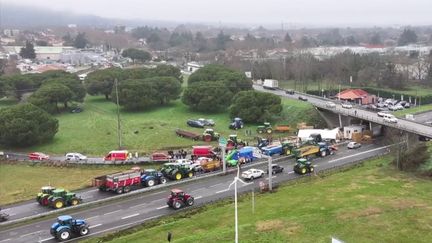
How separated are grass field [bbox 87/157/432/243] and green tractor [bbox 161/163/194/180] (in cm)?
788

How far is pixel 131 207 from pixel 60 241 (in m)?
7.37

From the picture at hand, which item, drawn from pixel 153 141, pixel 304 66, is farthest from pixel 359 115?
pixel 304 66

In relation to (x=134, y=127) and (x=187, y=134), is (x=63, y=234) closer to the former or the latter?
(x=187, y=134)

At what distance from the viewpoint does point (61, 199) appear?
126ft

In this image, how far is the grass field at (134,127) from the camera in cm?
6147

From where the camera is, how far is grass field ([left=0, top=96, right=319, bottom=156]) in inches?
2420

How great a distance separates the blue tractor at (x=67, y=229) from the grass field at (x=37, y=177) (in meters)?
11.5

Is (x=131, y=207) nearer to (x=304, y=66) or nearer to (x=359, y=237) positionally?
(x=359, y=237)

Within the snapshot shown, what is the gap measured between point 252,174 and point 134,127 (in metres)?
28.8

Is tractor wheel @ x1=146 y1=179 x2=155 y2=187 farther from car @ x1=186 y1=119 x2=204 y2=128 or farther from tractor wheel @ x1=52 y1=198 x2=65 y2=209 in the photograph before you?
car @ x1=186 y1=119 x2=204 y2=128

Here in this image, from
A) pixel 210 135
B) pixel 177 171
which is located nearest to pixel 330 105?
pixel 210 135

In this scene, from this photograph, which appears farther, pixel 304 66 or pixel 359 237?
pixel 304 66

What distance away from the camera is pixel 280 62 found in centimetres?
11750

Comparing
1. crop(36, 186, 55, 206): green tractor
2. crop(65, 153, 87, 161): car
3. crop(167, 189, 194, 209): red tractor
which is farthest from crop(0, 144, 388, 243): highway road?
crop(65, 153, 87, 161): car
